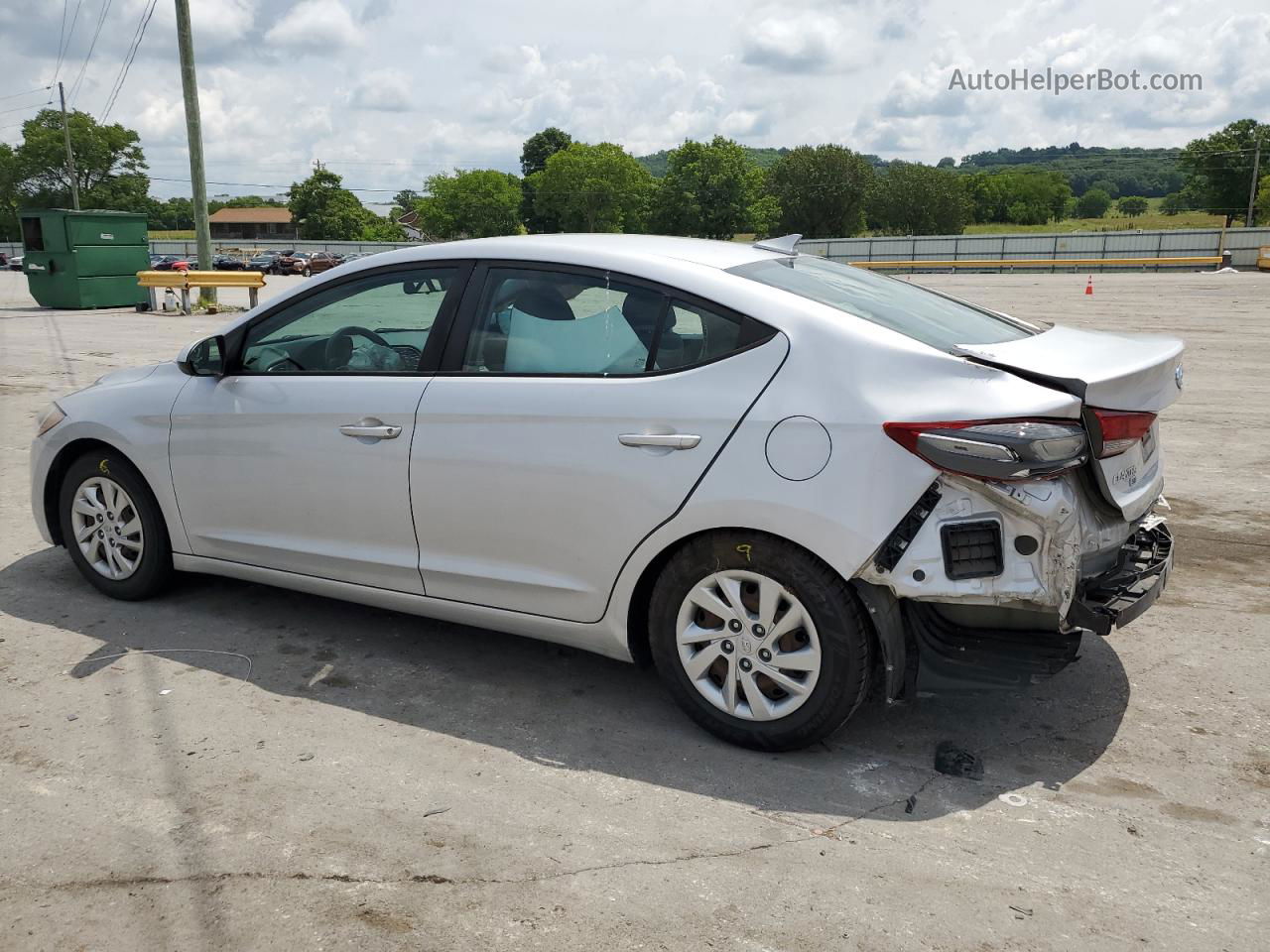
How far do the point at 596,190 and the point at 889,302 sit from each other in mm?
95729

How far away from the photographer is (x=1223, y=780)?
11.2 feet

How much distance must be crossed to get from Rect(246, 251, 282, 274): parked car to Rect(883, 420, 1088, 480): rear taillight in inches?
2442

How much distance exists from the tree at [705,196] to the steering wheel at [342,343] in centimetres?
8813

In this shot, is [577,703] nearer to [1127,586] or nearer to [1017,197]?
[1127,586]

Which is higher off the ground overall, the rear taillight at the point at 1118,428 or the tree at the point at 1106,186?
the tree at the point at 1106,186

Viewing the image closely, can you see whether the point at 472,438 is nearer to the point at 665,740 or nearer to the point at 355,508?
the point at 355,508

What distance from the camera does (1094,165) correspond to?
155m

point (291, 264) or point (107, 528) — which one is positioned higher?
point (107, 528)

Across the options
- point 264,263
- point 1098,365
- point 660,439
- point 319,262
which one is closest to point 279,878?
point 660,439

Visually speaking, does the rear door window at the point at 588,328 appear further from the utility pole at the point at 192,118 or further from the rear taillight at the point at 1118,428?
the utility pole at the point at 192,118

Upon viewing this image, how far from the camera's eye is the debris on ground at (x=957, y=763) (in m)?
3.48

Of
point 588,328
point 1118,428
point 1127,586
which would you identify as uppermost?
point 588,328

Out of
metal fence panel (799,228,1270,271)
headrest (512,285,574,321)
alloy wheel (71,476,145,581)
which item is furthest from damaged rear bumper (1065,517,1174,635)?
metal fence panel (799,228,1270,271)

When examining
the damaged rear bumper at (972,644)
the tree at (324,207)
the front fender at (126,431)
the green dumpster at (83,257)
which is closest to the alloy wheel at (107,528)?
the front fender at (126,431)
